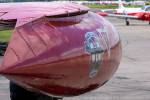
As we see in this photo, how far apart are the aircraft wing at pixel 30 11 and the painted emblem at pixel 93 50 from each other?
0.42m

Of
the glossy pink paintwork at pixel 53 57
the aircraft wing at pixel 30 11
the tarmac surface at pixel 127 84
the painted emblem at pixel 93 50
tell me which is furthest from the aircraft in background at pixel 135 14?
the glossy pink paintwork at pixel 53 57

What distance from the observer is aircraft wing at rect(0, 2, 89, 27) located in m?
6.55

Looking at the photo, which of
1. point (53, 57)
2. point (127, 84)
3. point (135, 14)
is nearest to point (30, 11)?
point (53, 57)

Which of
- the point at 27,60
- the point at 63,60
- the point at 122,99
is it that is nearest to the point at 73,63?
the point at 63,60

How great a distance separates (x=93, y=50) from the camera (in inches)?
273

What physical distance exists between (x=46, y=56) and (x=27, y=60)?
0.27 m

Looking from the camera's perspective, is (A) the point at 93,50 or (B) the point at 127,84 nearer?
(A) the point at 93,50

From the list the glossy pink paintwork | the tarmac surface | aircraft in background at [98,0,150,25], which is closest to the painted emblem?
the glossy pink paintwork

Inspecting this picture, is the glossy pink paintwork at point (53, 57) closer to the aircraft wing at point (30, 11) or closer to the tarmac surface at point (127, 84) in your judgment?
the aircraft wing at point (30, 11)

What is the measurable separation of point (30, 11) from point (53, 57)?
0.91 metres

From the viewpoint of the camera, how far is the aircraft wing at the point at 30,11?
6.55 meters

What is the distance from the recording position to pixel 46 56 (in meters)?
6.20

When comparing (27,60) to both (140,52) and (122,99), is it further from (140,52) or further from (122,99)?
(140,52)

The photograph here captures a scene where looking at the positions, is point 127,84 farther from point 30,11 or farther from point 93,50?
point 30,11
